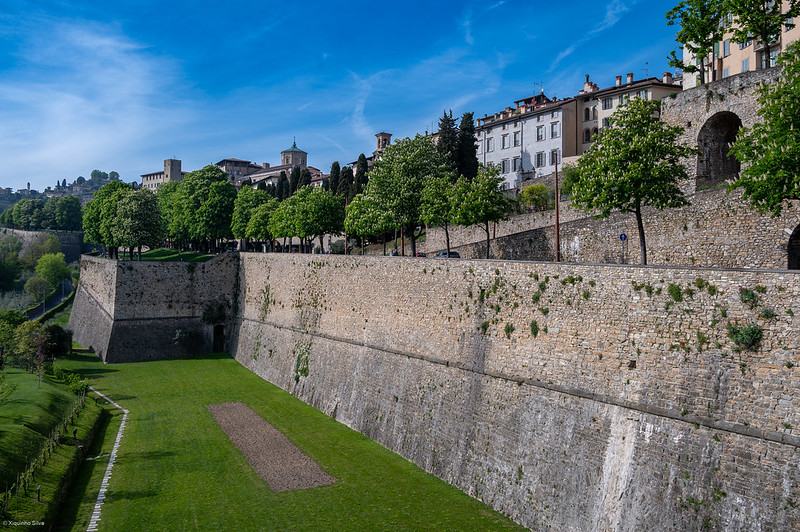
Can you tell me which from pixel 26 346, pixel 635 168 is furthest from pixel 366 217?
pixel 26 346

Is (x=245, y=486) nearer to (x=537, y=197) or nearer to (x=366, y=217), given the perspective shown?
(x=366, y=217)

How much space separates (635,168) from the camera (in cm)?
2427

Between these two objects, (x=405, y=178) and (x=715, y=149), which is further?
(x=405, y=178)

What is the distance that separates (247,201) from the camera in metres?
70.9

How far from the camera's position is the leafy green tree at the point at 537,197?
48175mm

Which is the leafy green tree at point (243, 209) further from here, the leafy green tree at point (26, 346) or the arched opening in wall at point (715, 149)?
the arched opening in wall at point (715, 149)

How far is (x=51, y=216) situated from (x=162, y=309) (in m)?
99.3

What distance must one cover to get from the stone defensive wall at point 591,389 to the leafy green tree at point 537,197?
20828mm

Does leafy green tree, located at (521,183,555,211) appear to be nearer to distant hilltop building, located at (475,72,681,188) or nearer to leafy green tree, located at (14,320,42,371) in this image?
distant hilltop building, located at (475,72,681,188)

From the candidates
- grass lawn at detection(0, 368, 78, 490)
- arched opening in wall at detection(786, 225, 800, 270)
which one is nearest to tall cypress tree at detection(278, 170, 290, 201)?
grass lawn at detection(0, 368, 78, 490)

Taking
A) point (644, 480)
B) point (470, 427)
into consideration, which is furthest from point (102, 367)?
point (644, 480)

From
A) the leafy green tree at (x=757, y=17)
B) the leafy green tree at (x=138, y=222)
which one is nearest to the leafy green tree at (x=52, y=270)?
the leafy green tree at (x=138, y=222)

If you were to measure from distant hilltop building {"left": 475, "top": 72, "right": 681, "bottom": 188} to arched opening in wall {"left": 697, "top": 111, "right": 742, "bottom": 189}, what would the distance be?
26.7 metres

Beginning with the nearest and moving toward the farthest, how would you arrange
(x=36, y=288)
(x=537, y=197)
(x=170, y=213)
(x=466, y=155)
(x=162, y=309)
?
(x=537, y=197) → (x=162, y=309) → (x=466, y=155) → (x=170, y=213) → (x=36, y=288)
